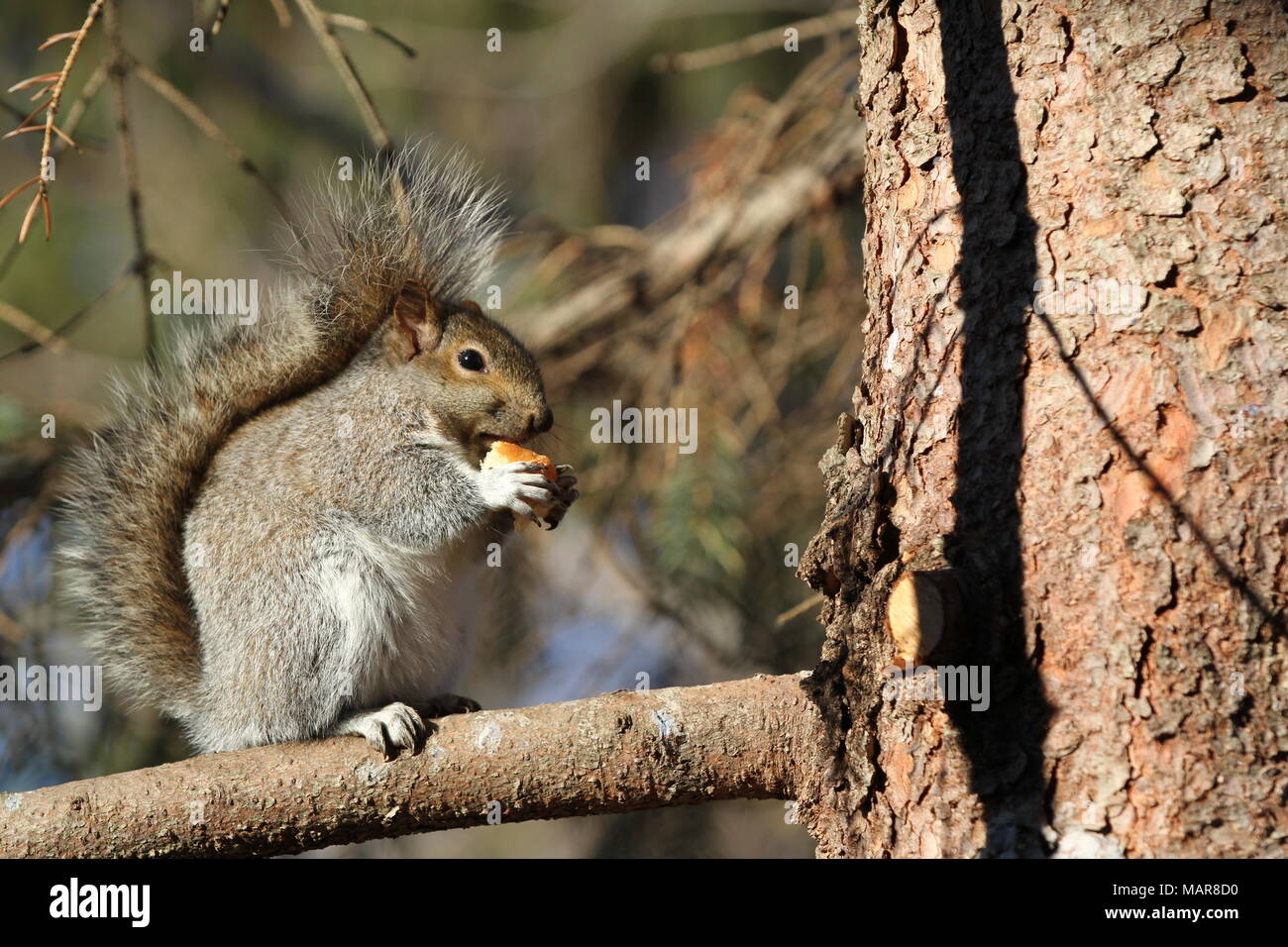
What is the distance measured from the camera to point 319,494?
201cm

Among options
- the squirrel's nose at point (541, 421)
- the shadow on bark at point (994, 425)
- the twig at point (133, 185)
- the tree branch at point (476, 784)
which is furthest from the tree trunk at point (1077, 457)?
the twig at point (133, 185)

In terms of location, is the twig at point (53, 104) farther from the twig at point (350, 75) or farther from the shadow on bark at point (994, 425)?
the shadow on bark at point (994, 425)

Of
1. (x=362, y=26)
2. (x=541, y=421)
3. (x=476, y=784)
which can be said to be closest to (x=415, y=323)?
(x=541, y=421)

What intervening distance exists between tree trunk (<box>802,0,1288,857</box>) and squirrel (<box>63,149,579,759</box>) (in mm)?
794

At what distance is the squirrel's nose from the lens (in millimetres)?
2168

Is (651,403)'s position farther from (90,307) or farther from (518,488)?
(90,307)

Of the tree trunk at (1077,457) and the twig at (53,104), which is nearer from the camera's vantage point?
the tree trunk at (1077,457)

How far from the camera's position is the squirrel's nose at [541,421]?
217 cm

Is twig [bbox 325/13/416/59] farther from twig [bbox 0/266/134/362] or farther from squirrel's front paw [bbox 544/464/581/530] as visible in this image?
squirrel's front paw [bbox 544/464/581/530]
